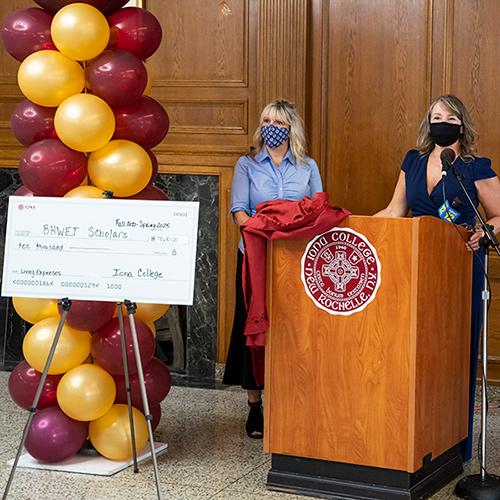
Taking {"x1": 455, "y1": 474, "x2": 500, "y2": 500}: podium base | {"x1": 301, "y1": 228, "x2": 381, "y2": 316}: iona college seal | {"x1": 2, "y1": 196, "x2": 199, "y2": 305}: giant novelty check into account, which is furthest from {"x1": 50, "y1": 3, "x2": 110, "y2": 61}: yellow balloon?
{"x1": 455, "y1": 474, "x2": 500, "y2": 500}: podium base

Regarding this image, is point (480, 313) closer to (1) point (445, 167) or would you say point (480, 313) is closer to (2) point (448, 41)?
(1) point (445, 167)

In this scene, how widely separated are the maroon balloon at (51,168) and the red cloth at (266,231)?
2.79ft

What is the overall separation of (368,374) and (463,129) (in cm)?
131

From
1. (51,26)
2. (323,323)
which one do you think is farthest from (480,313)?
(51,26)

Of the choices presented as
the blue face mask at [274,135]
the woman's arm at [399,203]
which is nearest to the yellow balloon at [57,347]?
the blue face mask at [274,135]

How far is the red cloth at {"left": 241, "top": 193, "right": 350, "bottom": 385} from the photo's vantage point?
4.17 m

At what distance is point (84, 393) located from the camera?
15.1 feet

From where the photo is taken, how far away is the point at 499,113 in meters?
6.05

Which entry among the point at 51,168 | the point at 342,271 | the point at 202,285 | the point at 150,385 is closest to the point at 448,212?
the point at 342,271

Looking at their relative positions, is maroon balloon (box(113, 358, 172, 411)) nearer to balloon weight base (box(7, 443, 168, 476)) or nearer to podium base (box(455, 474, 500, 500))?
balloon weight base (box(7, 443, 168, 476))

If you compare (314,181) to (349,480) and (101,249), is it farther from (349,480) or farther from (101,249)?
(349,480)

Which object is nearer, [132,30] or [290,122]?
[132,30]

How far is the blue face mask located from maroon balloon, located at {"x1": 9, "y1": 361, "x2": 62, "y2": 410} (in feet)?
5.09

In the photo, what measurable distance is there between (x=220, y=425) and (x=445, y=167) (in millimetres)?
2136
